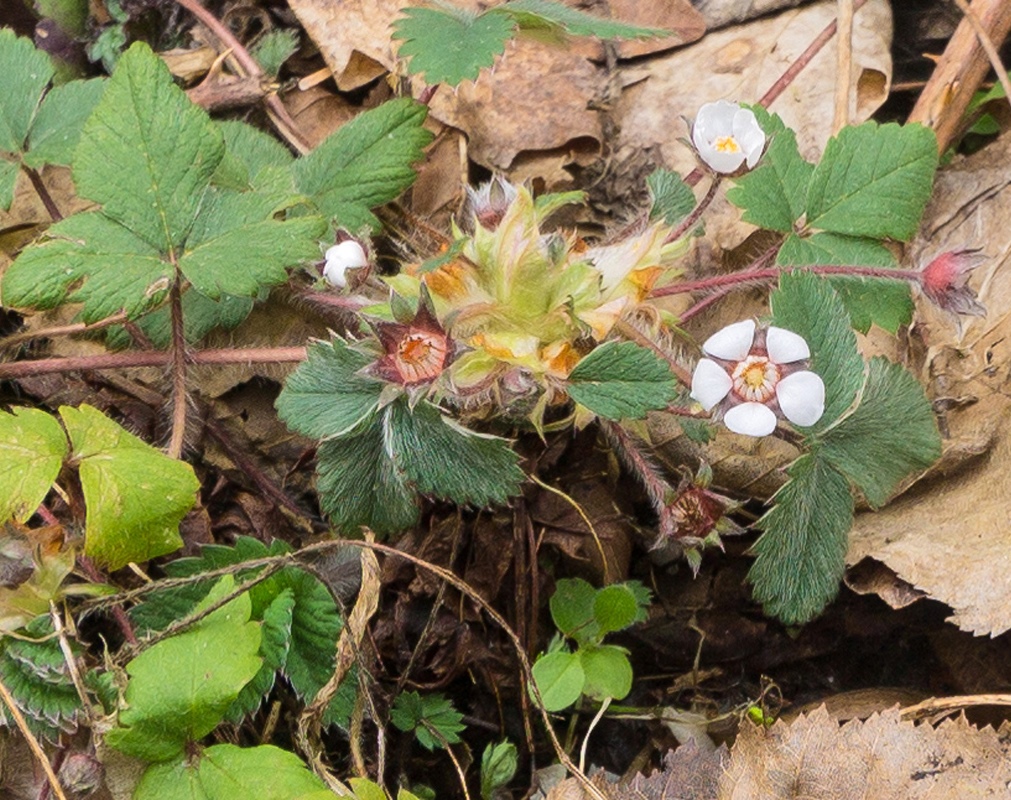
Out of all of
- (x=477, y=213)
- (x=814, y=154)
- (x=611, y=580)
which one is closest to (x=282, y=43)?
(x=477, y=213)

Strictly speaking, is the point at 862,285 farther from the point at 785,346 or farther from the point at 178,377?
the point at 178,377

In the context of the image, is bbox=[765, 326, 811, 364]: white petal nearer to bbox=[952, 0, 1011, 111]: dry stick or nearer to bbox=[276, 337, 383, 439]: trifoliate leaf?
bbox=[276, 337, 383, 439]: trifoliate leaf

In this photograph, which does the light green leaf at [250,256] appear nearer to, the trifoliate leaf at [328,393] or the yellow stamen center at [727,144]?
the trifoliate leaf at [328,393]

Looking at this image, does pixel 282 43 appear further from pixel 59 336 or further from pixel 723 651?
pixel 723 651

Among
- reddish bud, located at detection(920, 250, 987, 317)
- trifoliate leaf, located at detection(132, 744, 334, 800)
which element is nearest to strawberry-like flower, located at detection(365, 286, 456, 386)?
trifoliate leaf, located at detection(132, 744, 334, 800)

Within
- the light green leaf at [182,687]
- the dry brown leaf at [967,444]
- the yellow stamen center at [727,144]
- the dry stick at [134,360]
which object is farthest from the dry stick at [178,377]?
the dry brown leaf at [967,444]

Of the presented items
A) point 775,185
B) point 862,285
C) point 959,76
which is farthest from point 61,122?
point 959,76

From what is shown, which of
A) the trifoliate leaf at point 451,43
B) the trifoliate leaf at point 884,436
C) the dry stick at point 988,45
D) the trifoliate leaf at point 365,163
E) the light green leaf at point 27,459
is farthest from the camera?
the dry stick at point 988,45
